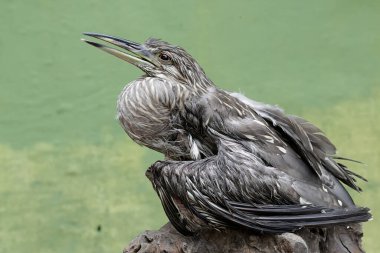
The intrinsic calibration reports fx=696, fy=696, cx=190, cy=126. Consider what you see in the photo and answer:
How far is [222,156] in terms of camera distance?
1679 mm

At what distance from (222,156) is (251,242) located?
22 centimetres

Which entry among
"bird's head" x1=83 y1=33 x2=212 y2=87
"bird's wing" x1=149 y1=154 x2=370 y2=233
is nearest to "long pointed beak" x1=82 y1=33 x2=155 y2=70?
"bird's head" x1=83 y1=33 x2=212 y2=87

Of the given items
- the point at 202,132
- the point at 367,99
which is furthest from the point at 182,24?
the point at 202,132

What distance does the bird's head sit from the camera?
5.98ft

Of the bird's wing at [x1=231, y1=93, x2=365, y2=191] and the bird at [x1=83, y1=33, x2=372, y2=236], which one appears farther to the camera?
the bird's wing at [x1=231, y1=93, x2=365, y2=191]

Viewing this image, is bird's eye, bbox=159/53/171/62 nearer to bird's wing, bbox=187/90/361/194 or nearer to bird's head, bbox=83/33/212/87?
bird's head, bbox=83/33/212/87

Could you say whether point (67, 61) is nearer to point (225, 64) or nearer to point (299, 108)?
point (225, 64)

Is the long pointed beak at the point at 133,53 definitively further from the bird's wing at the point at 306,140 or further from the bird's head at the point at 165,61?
the bird's wing at the point at 306,140

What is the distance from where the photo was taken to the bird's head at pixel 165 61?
5.98 ft

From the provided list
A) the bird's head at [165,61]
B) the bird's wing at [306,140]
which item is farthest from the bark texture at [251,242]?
the bird's head at [165,61]

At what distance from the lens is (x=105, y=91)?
2.72m

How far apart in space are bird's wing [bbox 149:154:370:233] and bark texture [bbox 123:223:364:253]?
0.05 metres

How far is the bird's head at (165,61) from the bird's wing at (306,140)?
0.50ft

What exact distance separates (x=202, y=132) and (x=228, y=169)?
149mm
